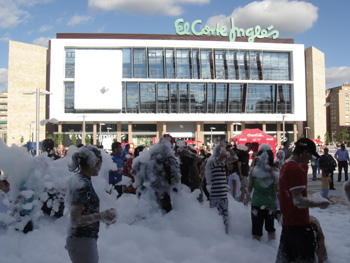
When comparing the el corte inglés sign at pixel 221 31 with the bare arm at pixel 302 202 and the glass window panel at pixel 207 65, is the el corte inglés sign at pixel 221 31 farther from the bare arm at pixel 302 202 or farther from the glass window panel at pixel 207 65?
the bare arm at pixel 302 202

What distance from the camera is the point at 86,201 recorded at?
2.73 m

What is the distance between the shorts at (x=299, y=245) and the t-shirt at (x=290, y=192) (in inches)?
2.6

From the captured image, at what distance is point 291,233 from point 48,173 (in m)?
4.12

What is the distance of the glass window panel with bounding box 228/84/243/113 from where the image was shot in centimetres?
5563

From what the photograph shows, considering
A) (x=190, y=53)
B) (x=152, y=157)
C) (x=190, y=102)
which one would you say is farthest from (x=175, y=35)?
(x=152, y=157)

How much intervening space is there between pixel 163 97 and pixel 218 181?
49602 millimetres

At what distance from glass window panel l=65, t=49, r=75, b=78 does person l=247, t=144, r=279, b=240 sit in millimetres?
53232

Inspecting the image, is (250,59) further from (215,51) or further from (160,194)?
(160,194)

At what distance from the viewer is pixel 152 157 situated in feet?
18.4

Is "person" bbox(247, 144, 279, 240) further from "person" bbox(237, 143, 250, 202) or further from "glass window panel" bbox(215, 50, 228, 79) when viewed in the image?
"glass window panel" bbox(215, 50, 228, 79)

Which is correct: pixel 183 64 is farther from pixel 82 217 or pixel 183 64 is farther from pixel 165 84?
pixel 82 217

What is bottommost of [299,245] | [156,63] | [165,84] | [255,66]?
[299,245]

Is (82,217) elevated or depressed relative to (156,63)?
depressed

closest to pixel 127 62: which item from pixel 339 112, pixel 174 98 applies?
pixel 174 98
